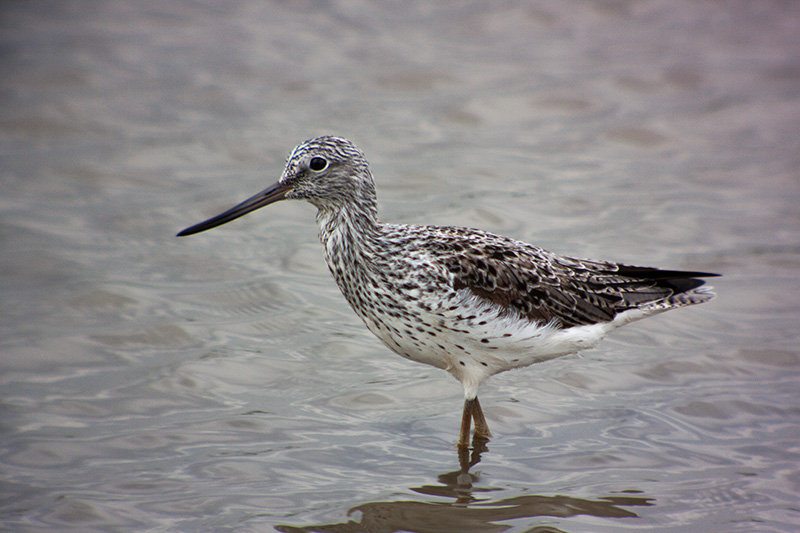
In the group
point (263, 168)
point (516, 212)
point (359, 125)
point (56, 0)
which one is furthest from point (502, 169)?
point (56, 0)

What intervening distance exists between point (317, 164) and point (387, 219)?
13.8ft

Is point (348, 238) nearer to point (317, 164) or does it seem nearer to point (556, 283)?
point (317, 164)

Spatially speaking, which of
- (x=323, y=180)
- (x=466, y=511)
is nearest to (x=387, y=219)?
(x=323, y=180)

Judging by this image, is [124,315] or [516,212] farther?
[516,212]

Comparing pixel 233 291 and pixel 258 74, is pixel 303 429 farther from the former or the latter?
pixel 258 74

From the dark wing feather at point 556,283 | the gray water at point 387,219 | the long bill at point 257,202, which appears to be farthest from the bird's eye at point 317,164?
the gray water at point 387,219

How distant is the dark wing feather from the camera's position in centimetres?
662

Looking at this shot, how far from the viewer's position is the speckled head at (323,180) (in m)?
6.72

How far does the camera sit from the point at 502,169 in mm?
12172

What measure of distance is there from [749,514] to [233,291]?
581 cm

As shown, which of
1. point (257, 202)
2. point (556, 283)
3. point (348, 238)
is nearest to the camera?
point (348, 238)

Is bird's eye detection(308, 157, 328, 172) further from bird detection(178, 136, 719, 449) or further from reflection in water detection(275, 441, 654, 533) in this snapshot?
reflection in water detection(275, 441, 654, 533)

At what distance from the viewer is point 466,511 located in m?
6.12

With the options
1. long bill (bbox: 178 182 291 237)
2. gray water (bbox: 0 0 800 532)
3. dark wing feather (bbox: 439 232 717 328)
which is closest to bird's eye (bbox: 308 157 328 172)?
long bill (bbox: 178 182 291 237)
